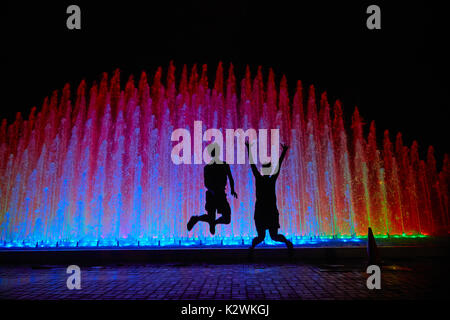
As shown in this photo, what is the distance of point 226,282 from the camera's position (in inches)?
221

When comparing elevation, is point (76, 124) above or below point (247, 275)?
above

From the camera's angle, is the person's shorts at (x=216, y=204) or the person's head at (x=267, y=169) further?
the person's head at (x=267, y=169)

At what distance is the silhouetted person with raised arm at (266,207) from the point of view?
24.6 feet

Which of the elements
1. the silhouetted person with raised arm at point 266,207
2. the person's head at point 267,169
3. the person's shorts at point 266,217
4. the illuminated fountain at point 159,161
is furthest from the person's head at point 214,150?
the illuminated fountain at point 159,161

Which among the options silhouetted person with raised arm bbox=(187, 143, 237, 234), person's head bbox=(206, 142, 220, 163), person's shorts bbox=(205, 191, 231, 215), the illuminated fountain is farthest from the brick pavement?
the illuminated fountain

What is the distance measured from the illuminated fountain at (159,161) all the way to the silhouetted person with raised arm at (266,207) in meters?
7.46

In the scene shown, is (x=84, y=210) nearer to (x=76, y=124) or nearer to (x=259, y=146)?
(x=76, y=124)

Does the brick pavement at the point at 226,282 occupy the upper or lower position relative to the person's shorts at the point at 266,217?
lower

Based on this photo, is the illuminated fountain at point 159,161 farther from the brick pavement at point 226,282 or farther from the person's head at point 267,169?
the brick pavement at point 226,282

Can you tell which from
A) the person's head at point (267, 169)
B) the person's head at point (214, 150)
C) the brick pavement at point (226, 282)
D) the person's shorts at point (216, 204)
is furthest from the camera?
the person's head at point (267, 169)

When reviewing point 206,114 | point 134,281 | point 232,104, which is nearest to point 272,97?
point 232,104

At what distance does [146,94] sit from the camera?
16.9 meters

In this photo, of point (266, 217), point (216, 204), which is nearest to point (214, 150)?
point (216, 204)
